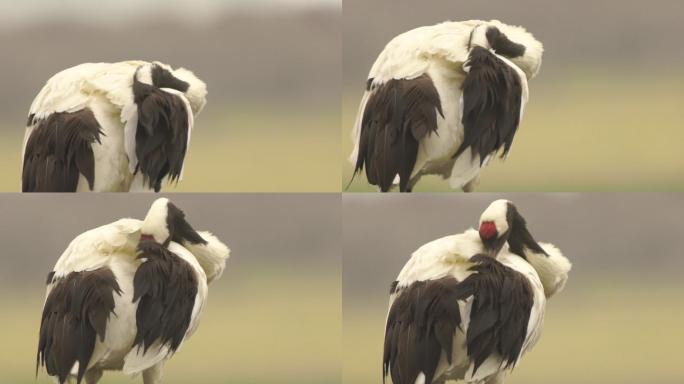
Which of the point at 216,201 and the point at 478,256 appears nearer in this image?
the point at 478,256

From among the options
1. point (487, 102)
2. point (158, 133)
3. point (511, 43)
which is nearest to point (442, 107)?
point (487, 102)

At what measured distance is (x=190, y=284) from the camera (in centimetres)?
484

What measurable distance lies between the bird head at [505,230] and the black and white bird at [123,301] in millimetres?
561

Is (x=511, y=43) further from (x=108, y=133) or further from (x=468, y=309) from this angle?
(x=108, y=133)

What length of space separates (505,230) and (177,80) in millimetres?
731

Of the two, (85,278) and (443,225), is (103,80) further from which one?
(443,225)

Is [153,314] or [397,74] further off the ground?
[397,74]

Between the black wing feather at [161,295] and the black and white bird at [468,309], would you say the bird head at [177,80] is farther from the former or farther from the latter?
the black and white bird at [468,309]

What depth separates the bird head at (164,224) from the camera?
15.9ft

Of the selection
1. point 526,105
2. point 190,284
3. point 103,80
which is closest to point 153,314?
point 190,284

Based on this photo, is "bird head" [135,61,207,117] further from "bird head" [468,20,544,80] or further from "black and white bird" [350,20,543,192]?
"bird head" [468,20,544,80]

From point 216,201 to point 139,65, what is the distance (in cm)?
34

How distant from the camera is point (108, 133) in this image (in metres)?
4.86

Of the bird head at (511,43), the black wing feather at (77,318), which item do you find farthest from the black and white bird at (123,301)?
the bird head at (511,43)
